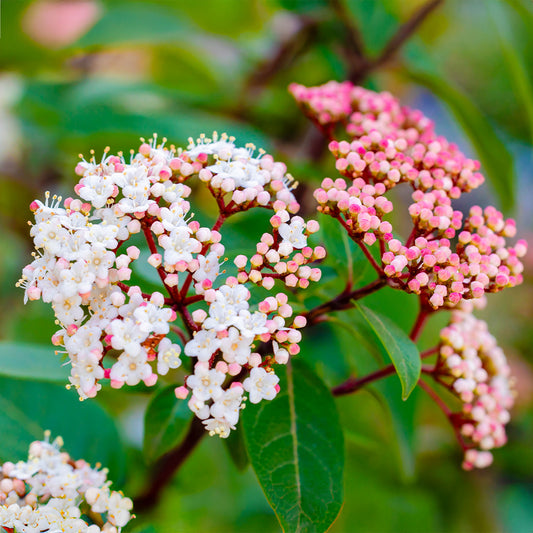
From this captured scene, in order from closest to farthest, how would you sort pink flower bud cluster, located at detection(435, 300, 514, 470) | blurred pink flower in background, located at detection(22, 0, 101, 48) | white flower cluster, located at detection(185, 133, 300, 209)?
white flower cluster, located at detection(185, 133, 300, 209)
pink flower bud cluster, located at detection(435, 300, 514, 470)
blurred pink flower in background, located at detection(22, 0, 101, 48)

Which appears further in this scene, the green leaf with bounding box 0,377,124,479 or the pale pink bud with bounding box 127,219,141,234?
the green leaf with bounding box 0,377,124,479

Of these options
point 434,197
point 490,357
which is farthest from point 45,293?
point 490,357

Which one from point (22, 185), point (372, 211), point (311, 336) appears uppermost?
point (372, 211)

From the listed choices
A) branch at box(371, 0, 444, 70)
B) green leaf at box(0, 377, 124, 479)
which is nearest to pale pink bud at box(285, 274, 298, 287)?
green leaf at box(0, 377, 124, 479)

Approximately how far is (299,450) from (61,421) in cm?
46

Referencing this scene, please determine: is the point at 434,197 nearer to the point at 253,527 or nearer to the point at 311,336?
the point at 311,336

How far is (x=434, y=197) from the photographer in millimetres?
775

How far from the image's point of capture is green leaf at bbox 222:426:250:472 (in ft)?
2.83

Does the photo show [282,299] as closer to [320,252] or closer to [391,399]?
[320,252]

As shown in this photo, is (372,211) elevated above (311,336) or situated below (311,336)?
above

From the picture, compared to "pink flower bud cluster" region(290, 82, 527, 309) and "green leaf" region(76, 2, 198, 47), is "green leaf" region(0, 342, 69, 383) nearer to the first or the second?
"pink flower bud cluster" region(290, 82, 527, 309)

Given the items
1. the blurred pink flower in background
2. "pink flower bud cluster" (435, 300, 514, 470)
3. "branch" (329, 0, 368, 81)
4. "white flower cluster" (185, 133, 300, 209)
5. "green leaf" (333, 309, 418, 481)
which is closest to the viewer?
"white flower cluster" (185, 133, 300, 209)

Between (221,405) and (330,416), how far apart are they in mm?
207

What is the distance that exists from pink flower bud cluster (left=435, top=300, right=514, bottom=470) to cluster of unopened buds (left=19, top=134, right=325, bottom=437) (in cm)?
28
